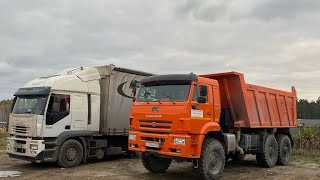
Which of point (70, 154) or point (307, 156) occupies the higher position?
point (70, 154)

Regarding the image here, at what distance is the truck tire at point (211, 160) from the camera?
31.1 feet

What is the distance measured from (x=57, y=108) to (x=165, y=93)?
14.7 ft

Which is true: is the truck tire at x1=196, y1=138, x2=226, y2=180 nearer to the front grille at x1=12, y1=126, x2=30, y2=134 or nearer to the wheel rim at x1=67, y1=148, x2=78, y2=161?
the wheel rim at x1=67, y1=148, x2=78, y2=161

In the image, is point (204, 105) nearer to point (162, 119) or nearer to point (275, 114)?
point (162, 119)

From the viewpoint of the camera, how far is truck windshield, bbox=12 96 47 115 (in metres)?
12.0

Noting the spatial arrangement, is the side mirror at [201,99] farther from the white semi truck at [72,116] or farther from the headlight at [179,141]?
the white semi truck at [72,116]

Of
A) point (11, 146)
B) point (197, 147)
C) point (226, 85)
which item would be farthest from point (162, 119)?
point (11, 146)

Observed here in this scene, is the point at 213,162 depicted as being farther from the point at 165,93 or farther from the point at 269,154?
the point at 269,154

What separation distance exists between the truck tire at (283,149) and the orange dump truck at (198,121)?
92 centimetres

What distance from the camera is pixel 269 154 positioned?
12992 millimetres

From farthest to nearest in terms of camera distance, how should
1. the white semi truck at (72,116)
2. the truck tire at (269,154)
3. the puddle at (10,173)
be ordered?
1. the truck tire at (269,154)
2. the white semi truck at (72,116)
3. the puddle at (10,173)

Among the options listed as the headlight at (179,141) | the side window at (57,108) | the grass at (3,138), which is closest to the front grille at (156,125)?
the headlight at (179,141)

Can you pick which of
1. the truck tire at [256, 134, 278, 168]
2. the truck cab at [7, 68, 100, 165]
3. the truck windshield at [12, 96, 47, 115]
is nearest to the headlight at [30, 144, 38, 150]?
the truck cab at [7, 68, 100, 165]

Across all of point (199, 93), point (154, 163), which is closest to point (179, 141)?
point (199, 93)
